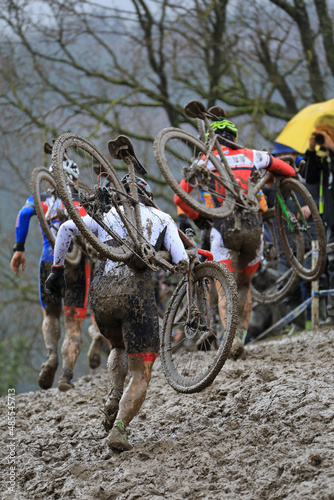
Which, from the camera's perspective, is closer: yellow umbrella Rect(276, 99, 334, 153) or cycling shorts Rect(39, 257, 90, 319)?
cycling shorts Rect(39, 257, 90, 319)

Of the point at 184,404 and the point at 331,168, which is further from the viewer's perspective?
the point at 331,168

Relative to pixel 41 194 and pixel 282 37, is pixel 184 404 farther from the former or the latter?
pixel 282 37

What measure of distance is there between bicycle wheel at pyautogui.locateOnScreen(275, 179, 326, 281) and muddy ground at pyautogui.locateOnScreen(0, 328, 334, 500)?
1.06m

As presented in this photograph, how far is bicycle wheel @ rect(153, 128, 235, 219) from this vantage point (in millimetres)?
6156

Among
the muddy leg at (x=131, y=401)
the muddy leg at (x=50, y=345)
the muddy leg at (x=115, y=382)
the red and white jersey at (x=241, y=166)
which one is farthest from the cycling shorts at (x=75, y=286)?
the muddy leg at (x=131, y=401)

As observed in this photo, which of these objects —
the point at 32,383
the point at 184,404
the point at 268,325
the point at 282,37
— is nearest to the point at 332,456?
the point at 184,404

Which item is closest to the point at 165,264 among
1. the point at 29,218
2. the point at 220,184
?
the point at 220,184

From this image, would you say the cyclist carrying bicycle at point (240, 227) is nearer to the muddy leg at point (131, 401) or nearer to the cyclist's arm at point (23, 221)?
the cyclist's arm at point (23, 221)

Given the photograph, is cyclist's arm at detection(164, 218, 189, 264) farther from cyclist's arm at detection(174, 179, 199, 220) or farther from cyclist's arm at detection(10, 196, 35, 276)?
cyclist's arm at detection(10, 196, 35, 276)

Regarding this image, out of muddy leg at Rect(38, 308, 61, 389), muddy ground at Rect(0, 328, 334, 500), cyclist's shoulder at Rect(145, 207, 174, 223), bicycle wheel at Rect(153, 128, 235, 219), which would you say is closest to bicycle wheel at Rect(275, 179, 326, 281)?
bicycle wheel at Rect(153, 128, 235, 219)

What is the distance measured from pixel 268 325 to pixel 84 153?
6.55 m

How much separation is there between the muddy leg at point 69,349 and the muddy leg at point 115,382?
6.99 feet

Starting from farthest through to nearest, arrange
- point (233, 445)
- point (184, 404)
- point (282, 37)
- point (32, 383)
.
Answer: point (32, 383) < point (282, 37) < point (184, 404) < point (233, 445)

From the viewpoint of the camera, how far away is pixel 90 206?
5195 mm
